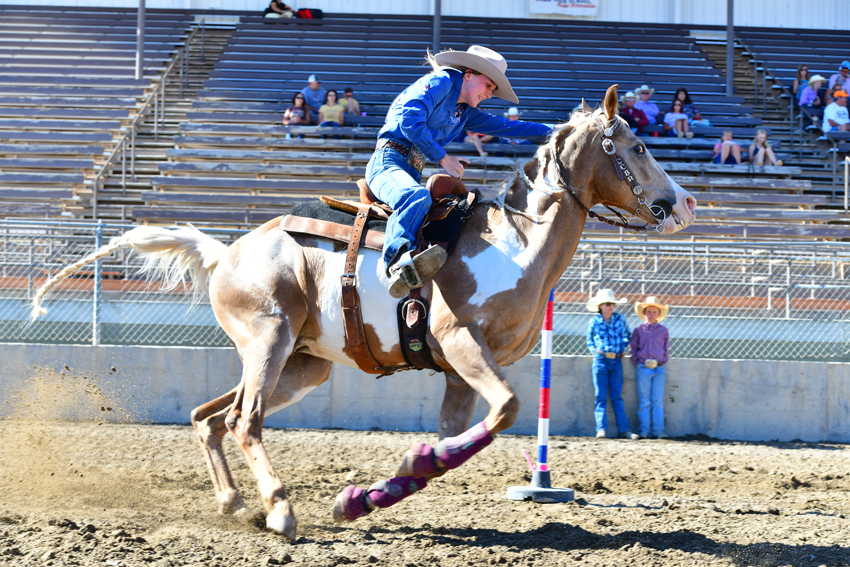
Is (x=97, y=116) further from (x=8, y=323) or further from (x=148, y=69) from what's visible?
(x=8, y=323)

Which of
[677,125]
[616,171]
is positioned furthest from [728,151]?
[616,171]

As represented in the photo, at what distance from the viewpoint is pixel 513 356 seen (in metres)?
4.42

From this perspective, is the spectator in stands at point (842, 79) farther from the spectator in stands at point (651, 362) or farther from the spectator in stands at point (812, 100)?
the spectator in stands at point (651, 362)

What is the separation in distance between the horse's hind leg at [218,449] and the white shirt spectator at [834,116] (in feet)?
51.4

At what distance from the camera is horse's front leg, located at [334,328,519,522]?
396cm

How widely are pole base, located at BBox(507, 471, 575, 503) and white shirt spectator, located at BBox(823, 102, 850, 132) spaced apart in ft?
45.8

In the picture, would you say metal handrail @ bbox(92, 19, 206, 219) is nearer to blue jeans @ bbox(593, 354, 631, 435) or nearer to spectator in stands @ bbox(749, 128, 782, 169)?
blue jeans @ bbox(593, 354, 631, 435)

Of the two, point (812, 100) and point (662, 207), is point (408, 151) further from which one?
point (812, 100)

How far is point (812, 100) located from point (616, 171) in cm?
1530

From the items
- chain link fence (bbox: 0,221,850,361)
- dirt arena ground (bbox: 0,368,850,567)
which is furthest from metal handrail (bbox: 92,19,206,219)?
dirt arena ground (bbox: 0,368,850,567)

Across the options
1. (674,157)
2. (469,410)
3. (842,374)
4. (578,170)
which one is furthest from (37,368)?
(674,157)

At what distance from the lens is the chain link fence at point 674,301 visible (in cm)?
874

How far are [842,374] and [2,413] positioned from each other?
920 centimetres

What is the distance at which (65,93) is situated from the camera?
58.4ft
